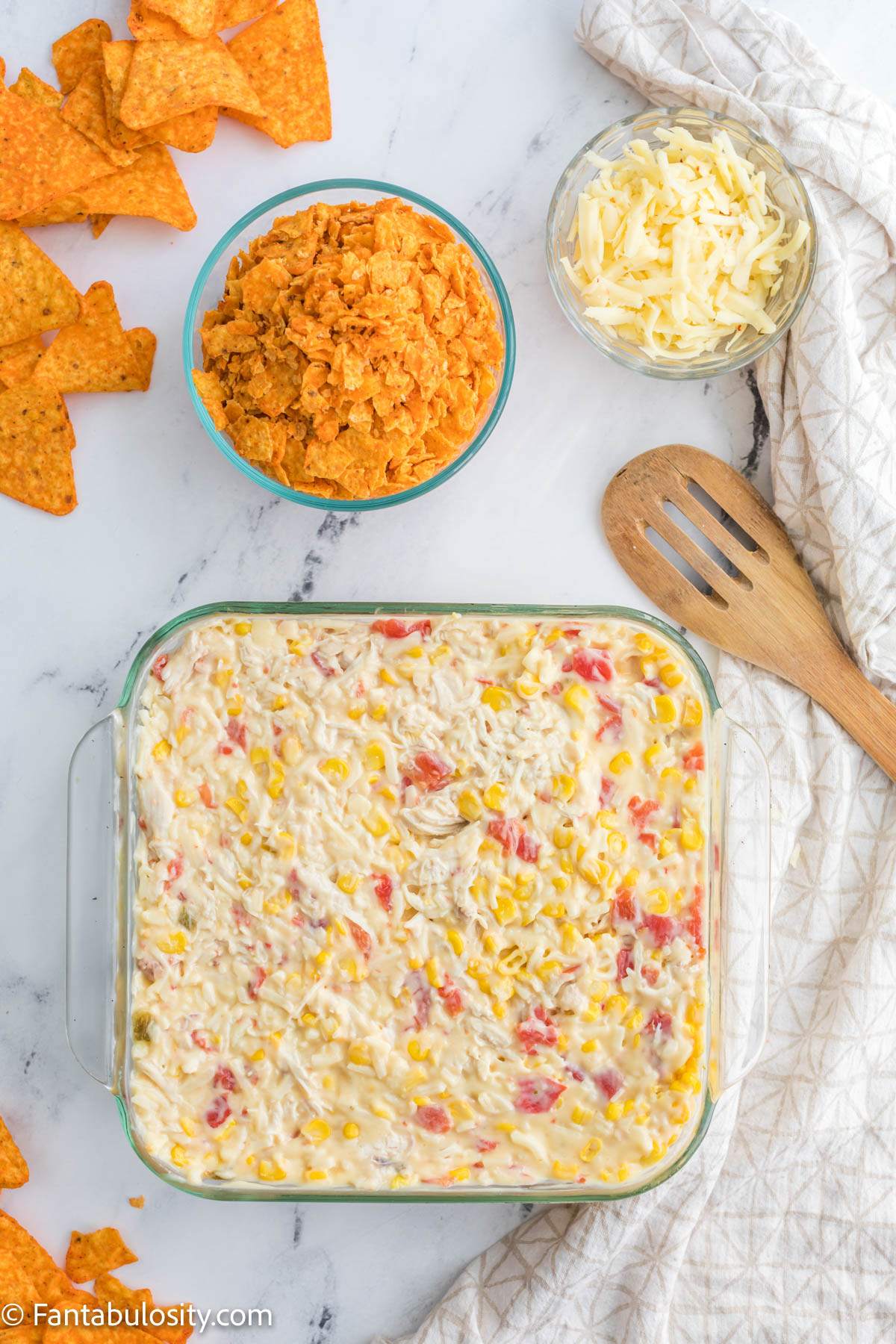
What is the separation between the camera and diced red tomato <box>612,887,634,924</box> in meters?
1.54

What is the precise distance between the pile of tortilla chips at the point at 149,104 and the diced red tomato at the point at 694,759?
4.15ft

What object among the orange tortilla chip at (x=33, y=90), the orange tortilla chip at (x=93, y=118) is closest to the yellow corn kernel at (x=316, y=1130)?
the orange tortilla chip at (x=93, y=118)

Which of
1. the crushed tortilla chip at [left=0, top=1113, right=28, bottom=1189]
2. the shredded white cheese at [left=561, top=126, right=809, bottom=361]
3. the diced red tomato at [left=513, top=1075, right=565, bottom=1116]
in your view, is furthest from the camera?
the crushed tortilla chip at [left=0, top=1113, right=28, bottom=1189]

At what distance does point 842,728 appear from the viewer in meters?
1.86

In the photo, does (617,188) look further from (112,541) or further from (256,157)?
(112,541)

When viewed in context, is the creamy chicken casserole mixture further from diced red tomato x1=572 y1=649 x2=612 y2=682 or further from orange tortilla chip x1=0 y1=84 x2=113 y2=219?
orange tortilla chip x1=0 y1=84 x2=113 y2=219

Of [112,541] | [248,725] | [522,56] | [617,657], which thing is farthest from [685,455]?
[112,541]

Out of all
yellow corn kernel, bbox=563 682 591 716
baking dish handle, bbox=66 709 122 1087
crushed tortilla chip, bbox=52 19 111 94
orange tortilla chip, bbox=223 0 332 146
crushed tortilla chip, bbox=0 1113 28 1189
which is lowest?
crushed tortilla chip, bbox=0 1113 28 1189

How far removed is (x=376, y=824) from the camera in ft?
5.08

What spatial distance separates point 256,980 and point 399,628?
1.86 ft

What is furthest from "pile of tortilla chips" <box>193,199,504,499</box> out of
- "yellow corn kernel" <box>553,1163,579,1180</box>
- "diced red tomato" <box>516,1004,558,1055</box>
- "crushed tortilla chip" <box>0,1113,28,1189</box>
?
"crushed tortilla chip" <box>0,1113,28,1189</box>

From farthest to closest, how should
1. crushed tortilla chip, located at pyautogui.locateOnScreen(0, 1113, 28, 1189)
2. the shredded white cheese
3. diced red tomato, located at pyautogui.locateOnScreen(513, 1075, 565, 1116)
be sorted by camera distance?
crushed tortilla chip, located at pyautogui.locateOnScreen(0, 1113, 28, 1189) → the shredded white cheese → diced red tomato, located at pyautogui.locateOnScreen(513, 1075, 565, 1116)

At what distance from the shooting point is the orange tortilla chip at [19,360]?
6.11ft

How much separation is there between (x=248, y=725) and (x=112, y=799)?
0.31 meters
